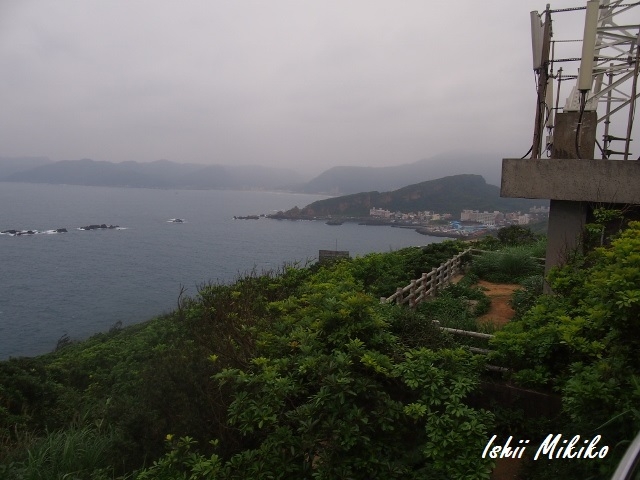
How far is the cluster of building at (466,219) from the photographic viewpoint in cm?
6151

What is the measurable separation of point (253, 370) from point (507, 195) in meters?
4.94

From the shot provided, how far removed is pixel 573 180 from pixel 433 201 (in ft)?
281

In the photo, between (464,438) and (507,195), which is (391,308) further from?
(507,195)

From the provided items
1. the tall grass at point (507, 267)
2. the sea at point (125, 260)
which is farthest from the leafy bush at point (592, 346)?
the tall grass at point (507, 267)

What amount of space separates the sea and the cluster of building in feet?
15.6

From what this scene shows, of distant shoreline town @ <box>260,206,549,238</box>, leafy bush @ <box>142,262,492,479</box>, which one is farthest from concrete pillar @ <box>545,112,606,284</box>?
distant shoreline town @ <box>260,206,549,238</box>

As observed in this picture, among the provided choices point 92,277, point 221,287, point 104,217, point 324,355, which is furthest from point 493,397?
point 104,217

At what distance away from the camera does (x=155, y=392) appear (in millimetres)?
4645

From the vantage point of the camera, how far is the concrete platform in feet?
21.6

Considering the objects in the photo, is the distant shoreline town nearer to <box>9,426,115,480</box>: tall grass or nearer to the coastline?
the coastline

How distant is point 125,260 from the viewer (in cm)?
5678

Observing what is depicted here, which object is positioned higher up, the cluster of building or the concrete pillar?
the concrete pillar
